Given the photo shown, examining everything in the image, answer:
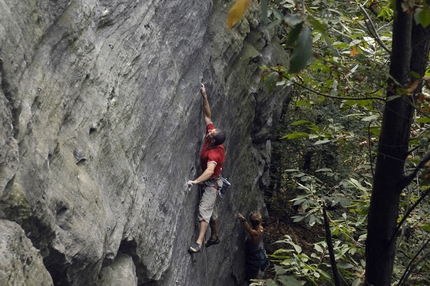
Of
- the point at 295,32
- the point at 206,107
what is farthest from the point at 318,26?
the point at 206,107

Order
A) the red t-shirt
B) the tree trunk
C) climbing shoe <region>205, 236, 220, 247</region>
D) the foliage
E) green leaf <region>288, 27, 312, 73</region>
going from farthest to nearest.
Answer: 1. climbing shoe <region>205, 236, 220, 247</region>
2. the red t-shirt
3. the tree trunk
4. the foliage
5. green leaf <region>288, 27, 312, 73</region>

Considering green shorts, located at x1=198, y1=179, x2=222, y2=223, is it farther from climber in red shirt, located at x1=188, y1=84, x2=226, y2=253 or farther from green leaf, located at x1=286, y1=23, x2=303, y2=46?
green leaf, located at x1=286, y1=23, x2=303, y2=46

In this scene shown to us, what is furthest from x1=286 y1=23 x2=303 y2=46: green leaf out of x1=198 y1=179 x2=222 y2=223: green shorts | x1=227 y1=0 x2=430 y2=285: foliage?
x1=198 y1=179 x2=222 y2=223: green shorts

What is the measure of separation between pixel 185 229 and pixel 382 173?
5266mm

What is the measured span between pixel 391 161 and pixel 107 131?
3.26 meters

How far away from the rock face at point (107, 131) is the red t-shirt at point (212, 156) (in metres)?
0.14

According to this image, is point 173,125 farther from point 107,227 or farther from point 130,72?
point 107,227

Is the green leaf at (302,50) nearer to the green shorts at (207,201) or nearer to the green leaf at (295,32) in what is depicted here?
the green leaf at (295,32)

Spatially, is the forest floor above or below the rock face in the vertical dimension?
below

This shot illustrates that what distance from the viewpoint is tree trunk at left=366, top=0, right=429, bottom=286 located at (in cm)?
368

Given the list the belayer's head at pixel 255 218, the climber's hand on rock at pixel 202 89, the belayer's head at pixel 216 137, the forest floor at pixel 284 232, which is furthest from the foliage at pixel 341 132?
the belayer's head at pixel 255 218

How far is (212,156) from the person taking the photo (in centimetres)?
909

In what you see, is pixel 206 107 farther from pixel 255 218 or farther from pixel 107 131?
pixel 255 218

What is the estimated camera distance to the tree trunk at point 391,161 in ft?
12.1
